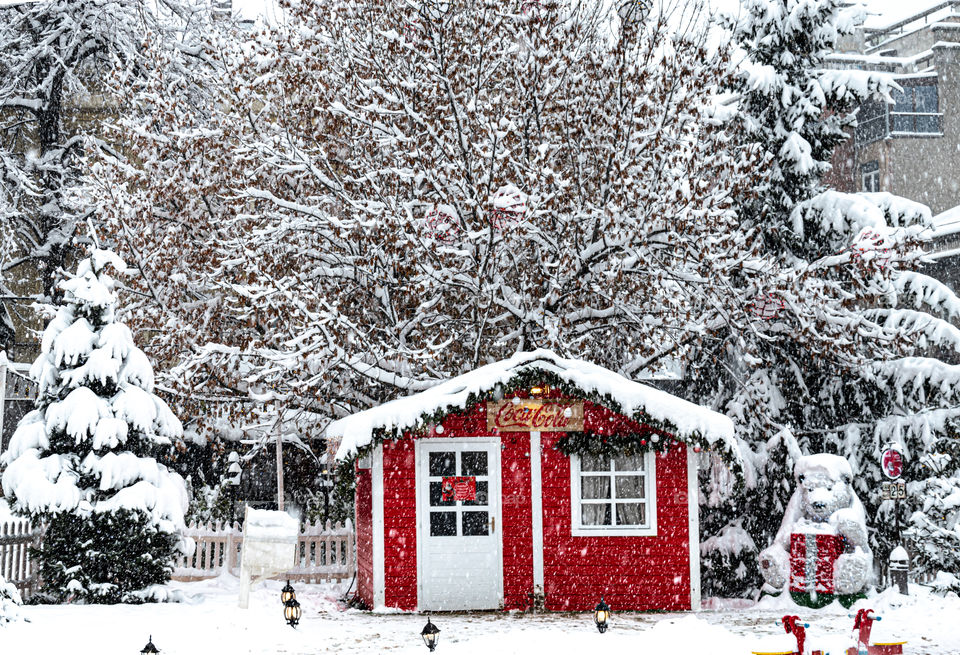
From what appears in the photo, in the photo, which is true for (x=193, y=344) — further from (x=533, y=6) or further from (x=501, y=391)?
(x=533, y=6)

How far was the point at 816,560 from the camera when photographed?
15891 millimetres

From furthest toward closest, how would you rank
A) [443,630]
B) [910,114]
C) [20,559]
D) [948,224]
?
[910,114] < [948,224] < [20,559] < [443,630]

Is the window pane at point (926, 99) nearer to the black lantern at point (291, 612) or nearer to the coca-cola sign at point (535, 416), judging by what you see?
the coca-cola sign at point (535, 416)

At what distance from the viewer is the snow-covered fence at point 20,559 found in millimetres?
16609

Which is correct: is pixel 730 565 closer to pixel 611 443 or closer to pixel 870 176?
pixel 611 443

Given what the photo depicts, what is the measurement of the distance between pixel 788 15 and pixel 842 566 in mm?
10587

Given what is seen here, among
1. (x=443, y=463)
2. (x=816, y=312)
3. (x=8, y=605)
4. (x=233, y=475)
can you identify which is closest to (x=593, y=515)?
Result: (x=443, y=463)

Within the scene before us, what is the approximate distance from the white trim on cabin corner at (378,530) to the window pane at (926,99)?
2630 centimetres

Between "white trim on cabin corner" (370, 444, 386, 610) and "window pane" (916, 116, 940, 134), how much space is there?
85.7 feet

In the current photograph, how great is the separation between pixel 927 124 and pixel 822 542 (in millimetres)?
23280

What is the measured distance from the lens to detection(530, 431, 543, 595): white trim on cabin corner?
15.7 meters

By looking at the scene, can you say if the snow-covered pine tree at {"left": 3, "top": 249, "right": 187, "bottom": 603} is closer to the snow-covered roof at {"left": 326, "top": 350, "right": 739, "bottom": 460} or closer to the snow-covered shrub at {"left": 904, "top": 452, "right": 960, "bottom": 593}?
the snow-covered roof at {"left": 326, "top": 350, "right": 739, "bottom": 460}

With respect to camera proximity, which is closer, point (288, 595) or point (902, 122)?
point (288, 595)

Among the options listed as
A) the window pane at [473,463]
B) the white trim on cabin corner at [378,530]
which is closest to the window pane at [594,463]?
the window pane at [473,463]
